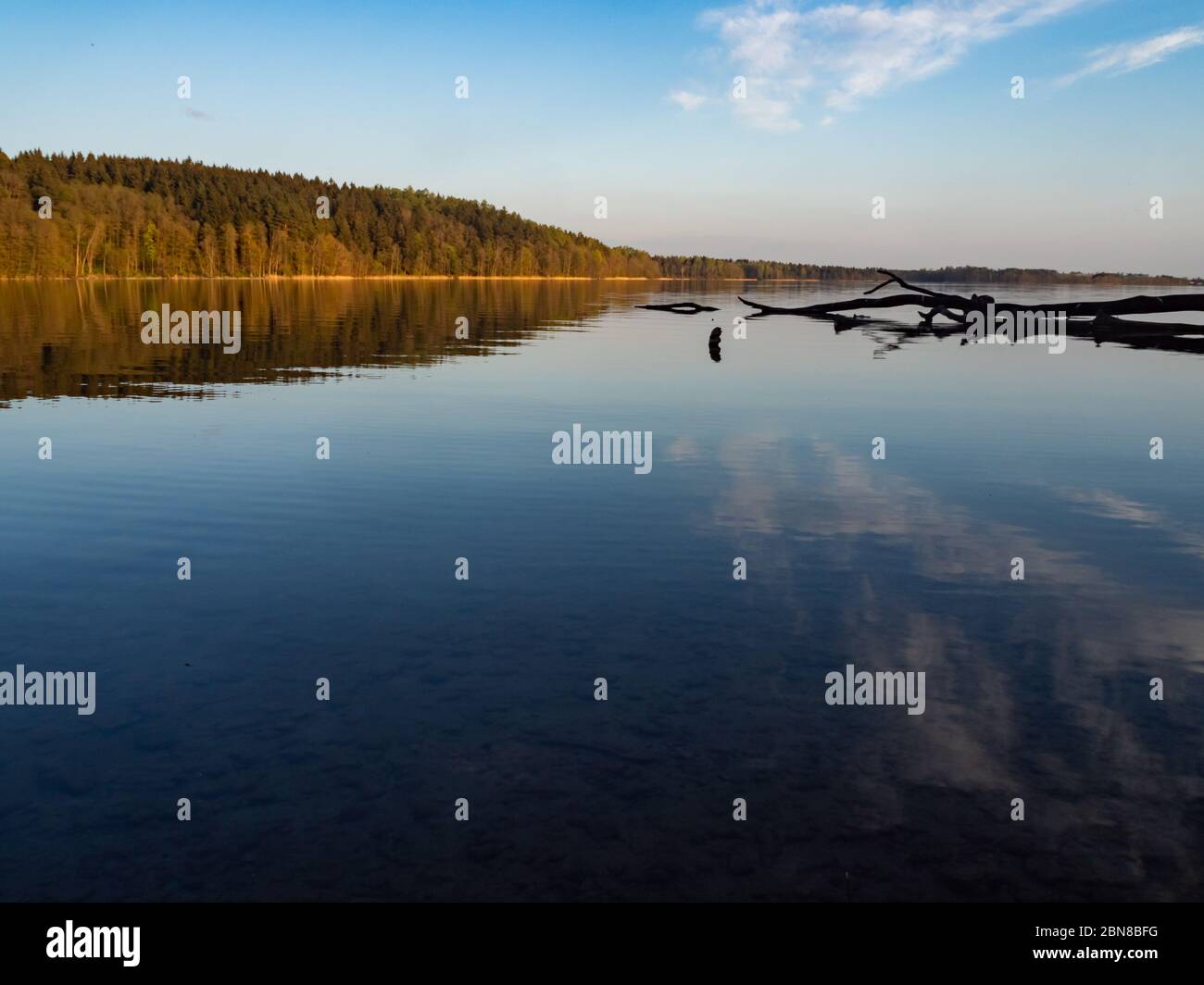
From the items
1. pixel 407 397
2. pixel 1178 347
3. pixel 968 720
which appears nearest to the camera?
pixel 1178 347

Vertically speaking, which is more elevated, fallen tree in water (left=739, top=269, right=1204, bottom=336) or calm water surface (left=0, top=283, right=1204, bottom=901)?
fallen tree in water (left=739, top=269, right=1204, bottom=336)

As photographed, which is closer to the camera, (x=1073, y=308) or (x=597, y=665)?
(x=1073, y=308)

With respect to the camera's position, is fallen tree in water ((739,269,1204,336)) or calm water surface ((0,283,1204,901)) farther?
calm water surface ((0,283,1204,901))

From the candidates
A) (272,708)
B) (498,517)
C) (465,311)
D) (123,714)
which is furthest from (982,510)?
(465,311)

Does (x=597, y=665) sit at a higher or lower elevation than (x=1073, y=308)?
lower

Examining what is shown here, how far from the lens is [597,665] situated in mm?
10961

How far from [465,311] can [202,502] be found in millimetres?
96173

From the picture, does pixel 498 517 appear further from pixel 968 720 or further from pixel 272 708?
pixel 968 720

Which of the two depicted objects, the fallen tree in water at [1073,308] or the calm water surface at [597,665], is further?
the calm water surface at [597,665]

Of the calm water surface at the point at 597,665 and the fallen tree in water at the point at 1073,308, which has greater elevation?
the fallen tree in water at the point at 1073,308

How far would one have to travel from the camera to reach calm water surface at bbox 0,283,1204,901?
730 cm

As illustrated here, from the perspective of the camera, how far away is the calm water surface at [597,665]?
7301 millimetres

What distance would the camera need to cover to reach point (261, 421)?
2947cm
